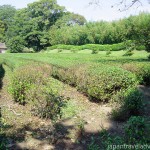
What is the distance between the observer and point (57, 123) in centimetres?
652

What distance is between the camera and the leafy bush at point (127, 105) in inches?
264

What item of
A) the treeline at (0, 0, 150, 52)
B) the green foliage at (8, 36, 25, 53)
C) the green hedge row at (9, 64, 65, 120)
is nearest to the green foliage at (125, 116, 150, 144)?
the green hedge row at (9, 64, 65, 120)

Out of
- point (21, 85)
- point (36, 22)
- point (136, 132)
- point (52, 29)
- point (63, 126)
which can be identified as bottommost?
point (63, 126)

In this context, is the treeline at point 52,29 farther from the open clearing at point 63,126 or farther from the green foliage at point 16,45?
the open clearing at point 63,126

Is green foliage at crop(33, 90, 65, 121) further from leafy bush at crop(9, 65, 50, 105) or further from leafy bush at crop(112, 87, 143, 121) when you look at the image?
leafy bush at crop(112, 87, 143, 121)

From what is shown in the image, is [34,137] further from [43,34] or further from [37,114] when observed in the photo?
[43,34]

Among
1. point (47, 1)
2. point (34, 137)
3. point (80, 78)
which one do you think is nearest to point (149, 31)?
point (80, 78)

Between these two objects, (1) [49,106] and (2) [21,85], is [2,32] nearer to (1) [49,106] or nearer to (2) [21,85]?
(2) [21,85]

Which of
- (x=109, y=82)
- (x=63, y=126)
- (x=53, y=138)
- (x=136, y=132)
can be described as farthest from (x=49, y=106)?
(x=136, y=132)

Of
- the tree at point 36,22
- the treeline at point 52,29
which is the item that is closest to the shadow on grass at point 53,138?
the treeline at point 52,29

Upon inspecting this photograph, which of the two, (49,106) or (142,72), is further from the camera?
(142,72)

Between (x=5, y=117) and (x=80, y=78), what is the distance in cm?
335

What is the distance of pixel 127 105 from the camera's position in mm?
6773

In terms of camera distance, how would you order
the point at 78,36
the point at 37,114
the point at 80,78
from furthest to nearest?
the point at 78,36
the point at 80,78
the point at 37,114
